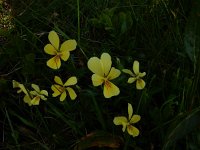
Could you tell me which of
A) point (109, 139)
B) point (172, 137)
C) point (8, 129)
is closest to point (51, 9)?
point (8, 129)

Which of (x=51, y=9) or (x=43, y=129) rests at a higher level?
(x=51, y=9)

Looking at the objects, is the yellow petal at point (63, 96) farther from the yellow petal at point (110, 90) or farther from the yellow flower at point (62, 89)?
the yellow petal at point (110, 90)

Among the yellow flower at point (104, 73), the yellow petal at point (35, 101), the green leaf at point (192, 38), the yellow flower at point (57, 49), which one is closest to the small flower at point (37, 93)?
the yellow petal at point (35, 101)

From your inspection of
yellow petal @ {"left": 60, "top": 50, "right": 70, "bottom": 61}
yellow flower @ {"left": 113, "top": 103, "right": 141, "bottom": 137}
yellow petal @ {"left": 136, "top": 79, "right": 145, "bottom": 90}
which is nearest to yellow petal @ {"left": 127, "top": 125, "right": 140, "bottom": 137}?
yellow flower @ {"left": 113, "top": 103, "right": 141, "bottom": 137}

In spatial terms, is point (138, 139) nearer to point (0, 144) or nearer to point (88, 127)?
point (88, 127)

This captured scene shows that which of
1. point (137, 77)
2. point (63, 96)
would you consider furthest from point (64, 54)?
→ point (137, 77)

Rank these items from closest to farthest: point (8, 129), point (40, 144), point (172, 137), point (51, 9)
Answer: point (172, 137) → point (40, 144) → point (8, 129) → point (51, 9)

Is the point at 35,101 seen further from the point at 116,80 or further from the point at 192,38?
the point at 192,38
